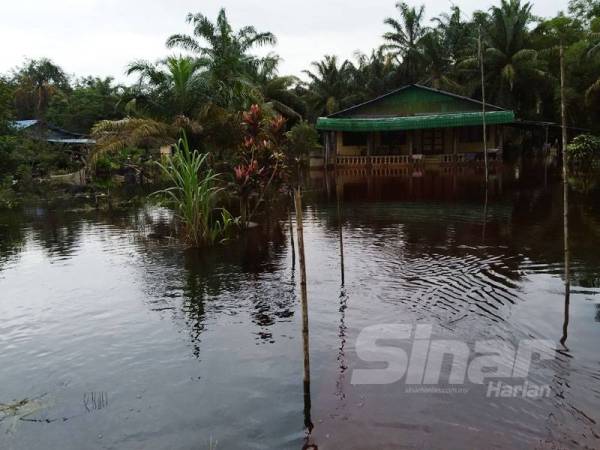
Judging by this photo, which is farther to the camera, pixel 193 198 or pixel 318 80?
pixel 318 80

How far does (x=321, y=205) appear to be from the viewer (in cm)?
1844

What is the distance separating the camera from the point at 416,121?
31.6m

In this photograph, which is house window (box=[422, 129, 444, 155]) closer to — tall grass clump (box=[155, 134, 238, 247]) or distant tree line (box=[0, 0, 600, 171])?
distant tree line (box=[0, 0, 600, 171])

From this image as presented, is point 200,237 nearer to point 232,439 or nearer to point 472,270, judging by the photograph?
point 472,270

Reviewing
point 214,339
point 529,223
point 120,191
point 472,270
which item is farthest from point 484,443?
point 120,191

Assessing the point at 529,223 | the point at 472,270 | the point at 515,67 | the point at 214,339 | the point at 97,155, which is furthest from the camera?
the point at 515,67

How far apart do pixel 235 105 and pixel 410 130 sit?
15.8 m

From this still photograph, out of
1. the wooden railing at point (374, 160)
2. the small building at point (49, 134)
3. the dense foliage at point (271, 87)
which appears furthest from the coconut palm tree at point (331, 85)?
the small building at point (49, 134)

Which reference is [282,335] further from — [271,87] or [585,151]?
[271,87]

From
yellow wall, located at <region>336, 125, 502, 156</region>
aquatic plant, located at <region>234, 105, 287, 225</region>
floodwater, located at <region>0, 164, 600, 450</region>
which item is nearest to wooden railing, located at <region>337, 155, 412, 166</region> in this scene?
yellow wall, located at <region>336, 125, 502, 156</region>

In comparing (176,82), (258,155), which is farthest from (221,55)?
(258,155)

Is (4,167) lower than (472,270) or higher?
higher

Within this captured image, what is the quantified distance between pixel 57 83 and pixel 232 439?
5334 centimetres

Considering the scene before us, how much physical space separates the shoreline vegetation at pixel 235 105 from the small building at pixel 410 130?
256 cm
